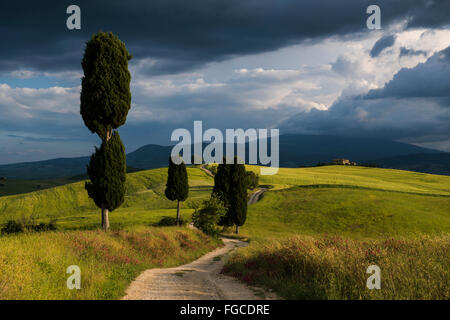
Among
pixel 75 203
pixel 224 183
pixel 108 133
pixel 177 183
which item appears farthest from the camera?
pixel 75 203

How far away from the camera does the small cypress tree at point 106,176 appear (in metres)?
30.1

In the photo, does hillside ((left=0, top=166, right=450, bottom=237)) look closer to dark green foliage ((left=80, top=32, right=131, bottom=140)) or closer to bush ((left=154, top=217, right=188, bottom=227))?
Result: bush ((left=154, top=217, right=188, bottom=227))

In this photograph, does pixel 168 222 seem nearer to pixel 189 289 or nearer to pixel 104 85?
pixel 104 85

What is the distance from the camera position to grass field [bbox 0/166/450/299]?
11461 mm

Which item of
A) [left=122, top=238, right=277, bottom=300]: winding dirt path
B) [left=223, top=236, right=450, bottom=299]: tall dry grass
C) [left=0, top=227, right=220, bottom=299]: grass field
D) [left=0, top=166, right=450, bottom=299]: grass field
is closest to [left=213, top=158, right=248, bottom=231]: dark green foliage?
[left=0, top=166, right=450, bottom=299]: grass field

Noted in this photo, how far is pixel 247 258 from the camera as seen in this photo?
782 inches

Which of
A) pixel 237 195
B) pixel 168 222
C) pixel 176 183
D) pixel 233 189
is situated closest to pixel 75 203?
pixel 176 183

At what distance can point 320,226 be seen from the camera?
2488 inches

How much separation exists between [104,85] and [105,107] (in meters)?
2.05
